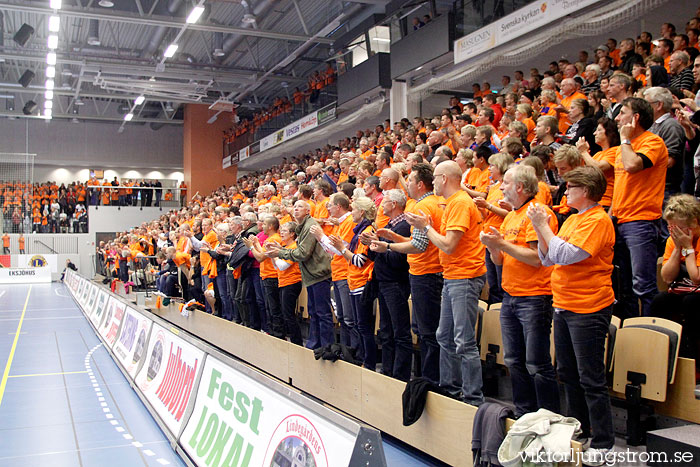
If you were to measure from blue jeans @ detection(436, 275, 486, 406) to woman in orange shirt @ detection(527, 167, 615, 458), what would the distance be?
785 millimetres

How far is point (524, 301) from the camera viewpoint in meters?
3.70

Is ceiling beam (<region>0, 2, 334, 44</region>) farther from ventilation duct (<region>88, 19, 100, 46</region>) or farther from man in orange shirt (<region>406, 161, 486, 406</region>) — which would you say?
man in orange shirt (<region>406, 161, 486, 406</region>)

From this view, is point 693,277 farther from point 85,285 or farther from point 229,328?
point 85,285

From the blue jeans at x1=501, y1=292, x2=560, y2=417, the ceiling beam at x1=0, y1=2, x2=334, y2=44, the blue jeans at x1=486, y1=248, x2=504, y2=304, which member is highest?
the ceiling beam at x1=0, y1=2, x2=334, y2=44

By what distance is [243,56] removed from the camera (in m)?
24.0

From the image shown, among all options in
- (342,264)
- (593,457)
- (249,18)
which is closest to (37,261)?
(249,18)

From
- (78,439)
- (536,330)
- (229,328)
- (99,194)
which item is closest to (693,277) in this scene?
(536,330)

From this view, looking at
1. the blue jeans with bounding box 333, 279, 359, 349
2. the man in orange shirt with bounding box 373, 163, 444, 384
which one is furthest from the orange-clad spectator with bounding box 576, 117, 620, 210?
the blue jeans with bounding box 333, 279, 359, 349

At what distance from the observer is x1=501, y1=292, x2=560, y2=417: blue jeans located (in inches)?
143

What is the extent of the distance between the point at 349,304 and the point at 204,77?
19.0 meters

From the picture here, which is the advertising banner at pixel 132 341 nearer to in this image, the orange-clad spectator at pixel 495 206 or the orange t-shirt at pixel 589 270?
the orange-clad spectator at pixel 495 206

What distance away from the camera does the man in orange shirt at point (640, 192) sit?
421cm

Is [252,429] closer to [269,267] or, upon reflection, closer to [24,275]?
[269,267]

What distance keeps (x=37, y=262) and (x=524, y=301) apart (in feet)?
96.0
